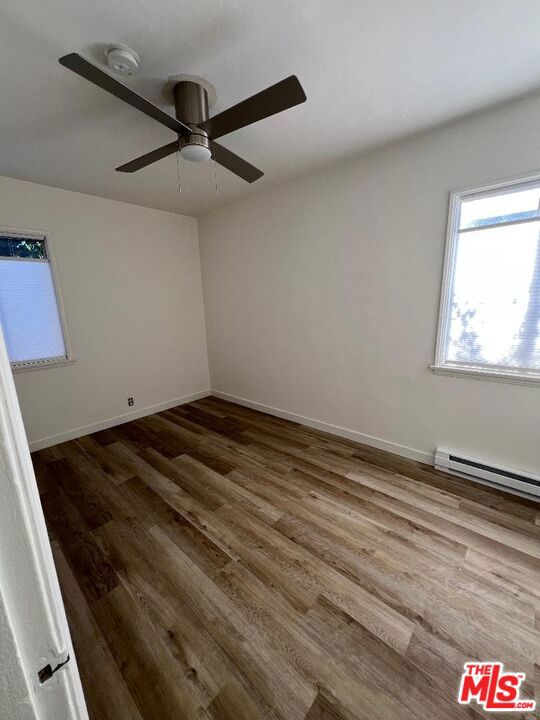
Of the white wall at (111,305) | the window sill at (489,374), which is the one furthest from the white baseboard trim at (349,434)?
the white wall at (111,305)

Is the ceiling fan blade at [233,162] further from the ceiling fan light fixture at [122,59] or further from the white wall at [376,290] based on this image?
the white wall at [376,290]

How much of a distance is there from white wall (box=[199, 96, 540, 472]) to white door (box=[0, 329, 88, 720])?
262 cm

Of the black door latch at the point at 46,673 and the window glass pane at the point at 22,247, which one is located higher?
the window glass pane at the point at 22,247

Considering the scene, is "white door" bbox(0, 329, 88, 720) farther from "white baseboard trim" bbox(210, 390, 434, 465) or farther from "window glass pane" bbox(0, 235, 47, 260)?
"window glass pane" bbox(0, 235, 47, 260)

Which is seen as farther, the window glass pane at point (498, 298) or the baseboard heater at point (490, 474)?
the baseboard heater at point (490, 474)

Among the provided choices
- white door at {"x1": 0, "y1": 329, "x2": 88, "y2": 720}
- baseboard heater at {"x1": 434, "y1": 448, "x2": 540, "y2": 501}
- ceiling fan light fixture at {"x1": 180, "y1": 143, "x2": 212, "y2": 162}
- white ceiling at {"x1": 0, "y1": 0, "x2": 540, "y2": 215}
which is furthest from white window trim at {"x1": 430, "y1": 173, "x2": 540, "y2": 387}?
white door at {"x1": 0, "y1": 329, "x2": 88, "y2": 720}

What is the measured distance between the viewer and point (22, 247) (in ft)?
9.11

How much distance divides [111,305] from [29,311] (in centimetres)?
77

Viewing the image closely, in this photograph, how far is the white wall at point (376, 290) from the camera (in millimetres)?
2055

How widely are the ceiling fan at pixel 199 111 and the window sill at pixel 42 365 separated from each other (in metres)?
2.17

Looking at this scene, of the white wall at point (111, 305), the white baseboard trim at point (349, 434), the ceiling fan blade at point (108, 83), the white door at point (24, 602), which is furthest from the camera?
the white wall at point (111, 305)

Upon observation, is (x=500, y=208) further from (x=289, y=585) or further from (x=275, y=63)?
(x=289, y=585)

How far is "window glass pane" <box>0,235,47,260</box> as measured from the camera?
8.81 feet

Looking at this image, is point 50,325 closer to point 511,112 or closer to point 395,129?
point 395,129
